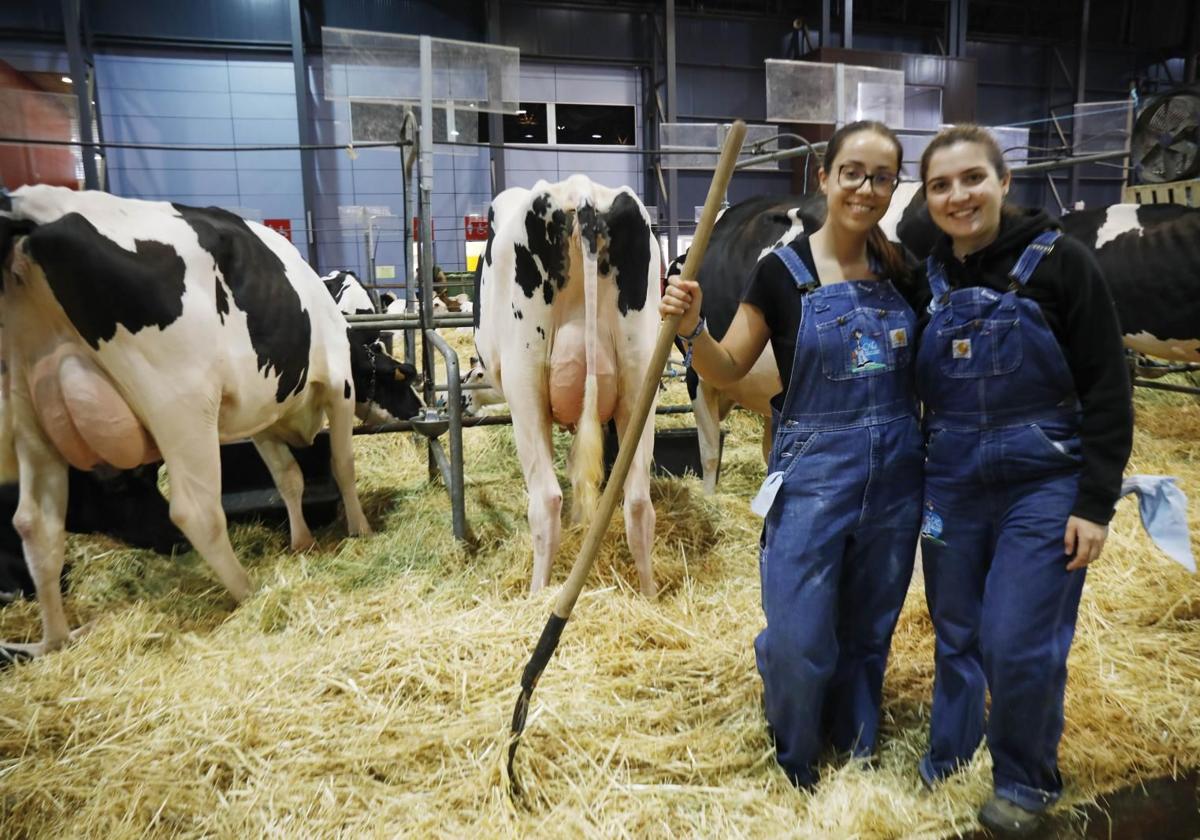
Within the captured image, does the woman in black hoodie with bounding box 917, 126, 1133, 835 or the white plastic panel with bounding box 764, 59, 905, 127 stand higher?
the white plastic panel with bounding box 764, 59, 905, 127

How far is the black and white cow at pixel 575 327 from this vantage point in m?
3.12

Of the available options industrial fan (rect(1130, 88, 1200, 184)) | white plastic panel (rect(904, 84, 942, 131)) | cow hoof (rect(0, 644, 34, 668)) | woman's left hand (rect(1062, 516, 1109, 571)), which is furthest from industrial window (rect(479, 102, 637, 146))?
woman's left hand (rect(1062, 516, 1109, 571))

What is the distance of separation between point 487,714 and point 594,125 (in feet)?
49.2

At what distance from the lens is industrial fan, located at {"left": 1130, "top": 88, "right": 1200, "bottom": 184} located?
14.6 feet

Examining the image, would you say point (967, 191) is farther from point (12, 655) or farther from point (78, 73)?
point (78, 73)

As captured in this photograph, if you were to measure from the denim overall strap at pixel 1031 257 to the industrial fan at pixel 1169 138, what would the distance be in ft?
12.3

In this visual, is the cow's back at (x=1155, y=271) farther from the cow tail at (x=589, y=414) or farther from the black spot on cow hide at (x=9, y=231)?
the black spot on cow hide at (x=9, y=231)

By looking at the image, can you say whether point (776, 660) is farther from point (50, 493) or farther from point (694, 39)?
point (694, 39)

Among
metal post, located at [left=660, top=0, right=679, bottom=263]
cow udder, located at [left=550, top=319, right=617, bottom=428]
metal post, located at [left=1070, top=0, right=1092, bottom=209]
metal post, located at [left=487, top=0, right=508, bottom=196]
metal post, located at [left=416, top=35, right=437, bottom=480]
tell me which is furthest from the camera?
metal post, located at [left=1070, top=0, right=1092, bottom=209]

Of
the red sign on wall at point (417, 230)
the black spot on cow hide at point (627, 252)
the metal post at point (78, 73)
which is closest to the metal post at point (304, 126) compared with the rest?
the red sign on wall at point (417, 230)

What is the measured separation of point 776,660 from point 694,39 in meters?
16.2

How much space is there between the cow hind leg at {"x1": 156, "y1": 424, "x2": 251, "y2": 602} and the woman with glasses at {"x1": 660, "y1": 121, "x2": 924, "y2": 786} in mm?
2387

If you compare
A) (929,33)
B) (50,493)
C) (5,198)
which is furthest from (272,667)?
(929,33)

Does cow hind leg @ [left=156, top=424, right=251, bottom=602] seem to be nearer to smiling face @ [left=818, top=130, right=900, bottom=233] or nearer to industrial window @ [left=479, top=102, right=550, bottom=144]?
smiling face @ [left=818, top=130, right=900, bottom=233]
